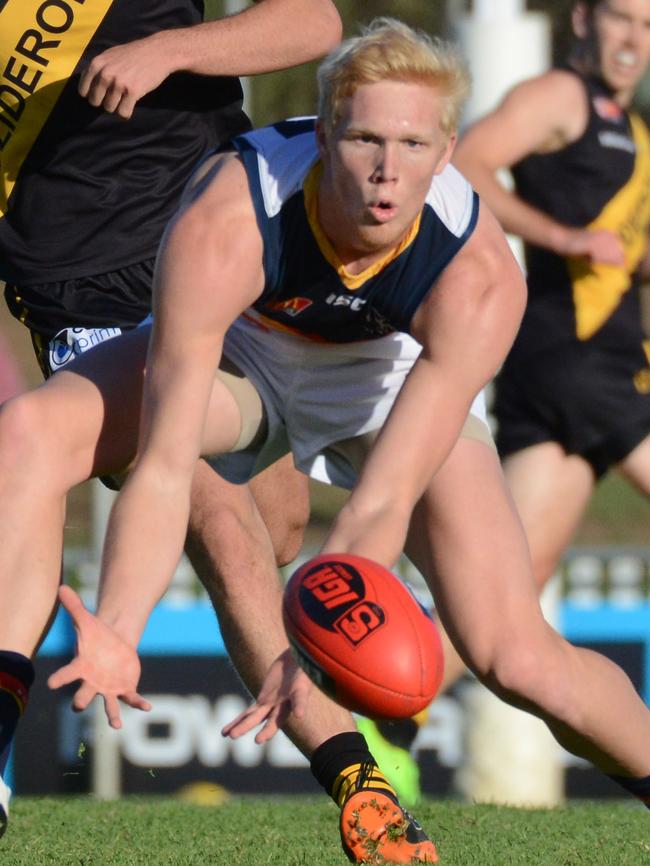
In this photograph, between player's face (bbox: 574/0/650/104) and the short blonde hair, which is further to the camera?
player's face (bbox: 574/0/650/104)

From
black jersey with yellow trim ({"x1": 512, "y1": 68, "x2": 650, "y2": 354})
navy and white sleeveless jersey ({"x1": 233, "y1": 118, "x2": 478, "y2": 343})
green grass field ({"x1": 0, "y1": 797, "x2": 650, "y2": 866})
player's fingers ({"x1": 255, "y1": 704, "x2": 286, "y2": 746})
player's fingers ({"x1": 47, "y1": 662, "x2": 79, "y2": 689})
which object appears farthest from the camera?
black jersey with yellow trim ({"x1": 512, "y1": 68, "x2": 650, "y2": 354})

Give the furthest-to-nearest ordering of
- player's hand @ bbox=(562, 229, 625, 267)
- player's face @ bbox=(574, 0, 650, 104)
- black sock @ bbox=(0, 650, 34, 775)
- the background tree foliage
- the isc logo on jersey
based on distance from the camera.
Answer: the background tree foliage < player's face @ bbox=(574, 0, 650, 104) < player's hand @ bbox=(562, 229, 625, 267) < the isc logo on jersey < black sock @ bbox=(0, 650, 34, 775)

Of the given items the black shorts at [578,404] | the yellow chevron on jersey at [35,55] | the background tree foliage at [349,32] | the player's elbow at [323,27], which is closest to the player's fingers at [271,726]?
the player's elbow at [323,27]

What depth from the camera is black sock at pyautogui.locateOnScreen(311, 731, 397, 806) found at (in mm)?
4238

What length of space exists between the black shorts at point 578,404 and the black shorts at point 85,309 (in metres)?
1.72

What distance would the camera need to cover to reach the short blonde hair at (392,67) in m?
3.52

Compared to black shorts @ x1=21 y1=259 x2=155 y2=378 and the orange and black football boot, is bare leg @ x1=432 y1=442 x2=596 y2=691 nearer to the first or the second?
the orange and black football boot

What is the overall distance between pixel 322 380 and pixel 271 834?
1.32 meters

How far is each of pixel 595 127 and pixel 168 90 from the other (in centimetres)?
193

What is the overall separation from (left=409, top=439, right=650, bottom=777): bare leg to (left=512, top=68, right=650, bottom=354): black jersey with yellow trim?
199cm

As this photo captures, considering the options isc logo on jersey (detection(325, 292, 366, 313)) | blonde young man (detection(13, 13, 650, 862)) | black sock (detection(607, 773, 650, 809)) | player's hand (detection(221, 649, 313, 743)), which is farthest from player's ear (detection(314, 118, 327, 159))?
black sock (detection(607, 773, 650, 809))

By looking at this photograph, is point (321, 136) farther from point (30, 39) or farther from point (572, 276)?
point (572, 276)

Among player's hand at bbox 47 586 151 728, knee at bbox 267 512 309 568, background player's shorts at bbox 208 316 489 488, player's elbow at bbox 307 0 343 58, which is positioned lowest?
knee at bbox 267 512 309 568

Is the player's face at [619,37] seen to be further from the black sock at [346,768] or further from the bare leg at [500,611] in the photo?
the black sock at [346,768]
